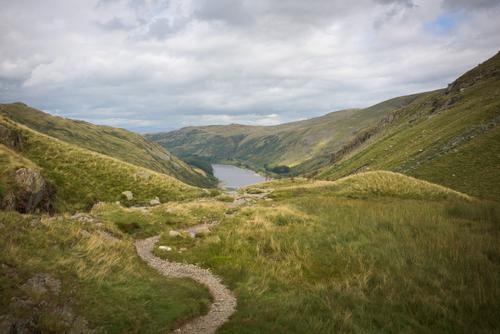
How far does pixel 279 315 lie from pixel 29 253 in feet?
33.4

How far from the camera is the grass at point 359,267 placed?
40.2 ft

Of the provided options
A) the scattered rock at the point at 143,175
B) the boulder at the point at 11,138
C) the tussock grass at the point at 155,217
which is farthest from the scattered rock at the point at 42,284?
the boulder at the point at 11,138

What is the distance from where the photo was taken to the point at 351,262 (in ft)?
61.0

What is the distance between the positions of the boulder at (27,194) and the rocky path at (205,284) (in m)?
16.6

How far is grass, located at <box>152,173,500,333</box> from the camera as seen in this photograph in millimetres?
12258

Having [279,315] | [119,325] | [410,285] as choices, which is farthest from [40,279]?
[410,285]

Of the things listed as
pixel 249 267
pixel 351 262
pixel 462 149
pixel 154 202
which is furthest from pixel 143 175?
pixel 462 149

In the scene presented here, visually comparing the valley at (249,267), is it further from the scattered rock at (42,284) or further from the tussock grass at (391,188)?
the tussock grass at (391,188)

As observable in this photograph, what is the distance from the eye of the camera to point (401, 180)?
44656mm

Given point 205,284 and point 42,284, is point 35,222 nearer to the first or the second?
point 42,284

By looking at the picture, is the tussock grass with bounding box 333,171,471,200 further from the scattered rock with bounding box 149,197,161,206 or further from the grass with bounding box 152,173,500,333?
the scattered rock with bounding box 149,197,161,206

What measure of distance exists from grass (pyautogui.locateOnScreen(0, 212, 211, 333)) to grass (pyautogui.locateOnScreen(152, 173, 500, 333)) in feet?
8.18

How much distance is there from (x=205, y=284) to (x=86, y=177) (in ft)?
136

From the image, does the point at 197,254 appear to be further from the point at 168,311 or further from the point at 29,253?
the point at 29,253
